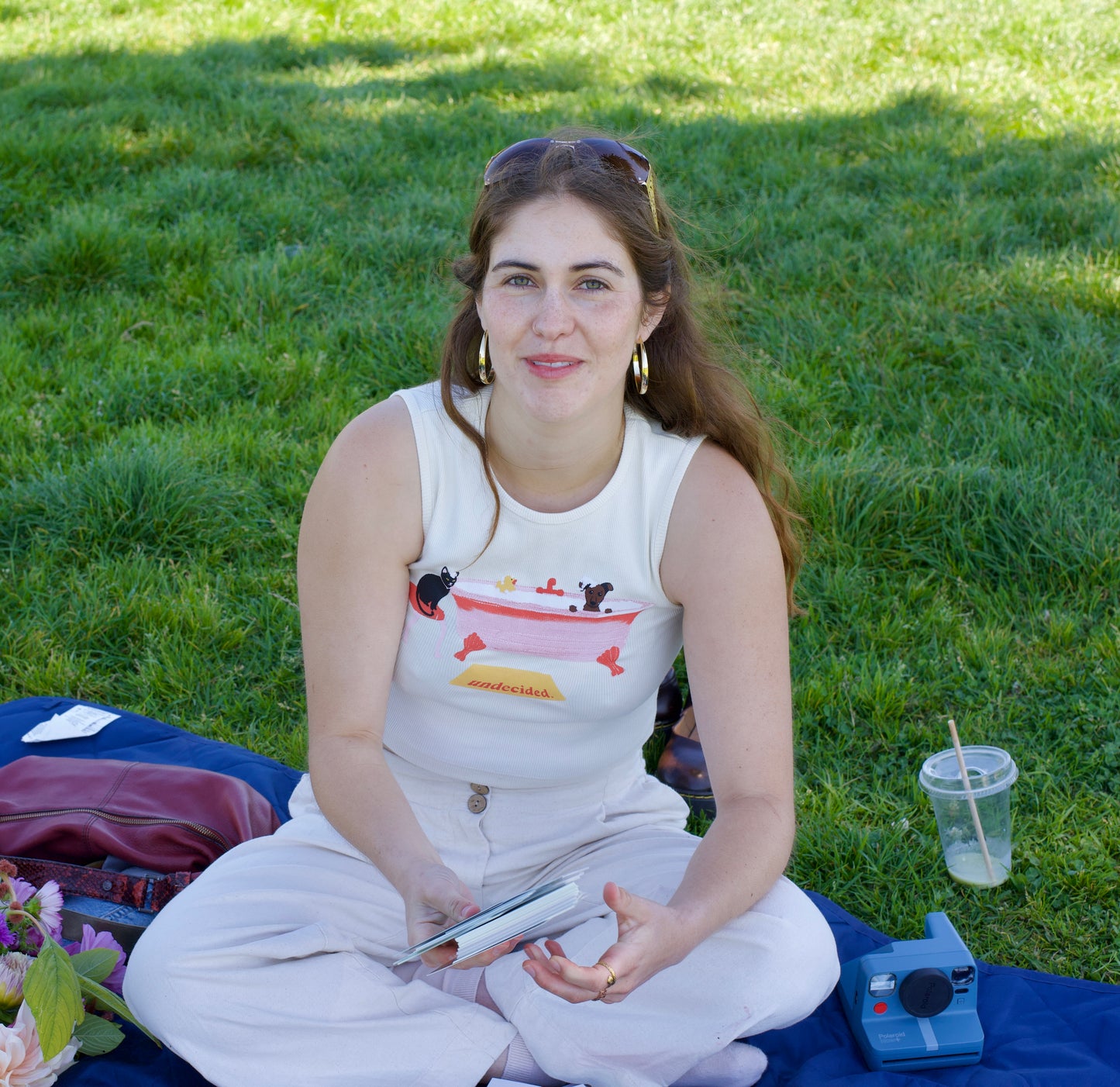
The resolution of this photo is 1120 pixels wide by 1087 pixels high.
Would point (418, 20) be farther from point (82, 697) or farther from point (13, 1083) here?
point (13, 1083)

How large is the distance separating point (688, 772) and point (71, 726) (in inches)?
64.2

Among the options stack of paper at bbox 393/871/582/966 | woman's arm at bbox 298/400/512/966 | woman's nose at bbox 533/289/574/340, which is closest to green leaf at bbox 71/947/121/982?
woman's arm at bbox 298/400/512/966

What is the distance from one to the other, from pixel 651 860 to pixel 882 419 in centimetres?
255

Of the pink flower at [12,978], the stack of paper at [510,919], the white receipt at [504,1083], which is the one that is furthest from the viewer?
the white receipt at [504,1083]

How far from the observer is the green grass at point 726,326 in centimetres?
350

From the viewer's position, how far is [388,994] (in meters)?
2.34

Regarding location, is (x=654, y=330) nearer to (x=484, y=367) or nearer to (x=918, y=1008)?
(x=484, y=367)

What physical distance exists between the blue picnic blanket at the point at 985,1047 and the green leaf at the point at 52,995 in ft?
1.42

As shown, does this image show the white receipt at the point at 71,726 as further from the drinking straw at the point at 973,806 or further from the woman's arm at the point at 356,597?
the drinking straw at the point at 973,806

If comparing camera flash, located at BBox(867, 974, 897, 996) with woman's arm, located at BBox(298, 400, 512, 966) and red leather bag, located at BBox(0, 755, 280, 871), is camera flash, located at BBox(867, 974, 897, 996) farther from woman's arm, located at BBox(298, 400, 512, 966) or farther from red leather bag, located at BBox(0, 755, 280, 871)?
red leather bag, located at BBox(0, 755, 280, 871)

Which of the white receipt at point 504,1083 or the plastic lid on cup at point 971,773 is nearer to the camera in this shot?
the white receipt at point 504,1083

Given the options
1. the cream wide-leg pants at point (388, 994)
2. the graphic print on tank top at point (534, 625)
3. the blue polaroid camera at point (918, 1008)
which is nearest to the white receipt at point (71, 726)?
the cream wide-leg pants at point (388, 994)

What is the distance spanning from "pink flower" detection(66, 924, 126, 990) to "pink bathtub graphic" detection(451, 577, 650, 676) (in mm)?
895

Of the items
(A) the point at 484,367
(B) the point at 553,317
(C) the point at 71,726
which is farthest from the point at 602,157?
(C) the point at 71,726
